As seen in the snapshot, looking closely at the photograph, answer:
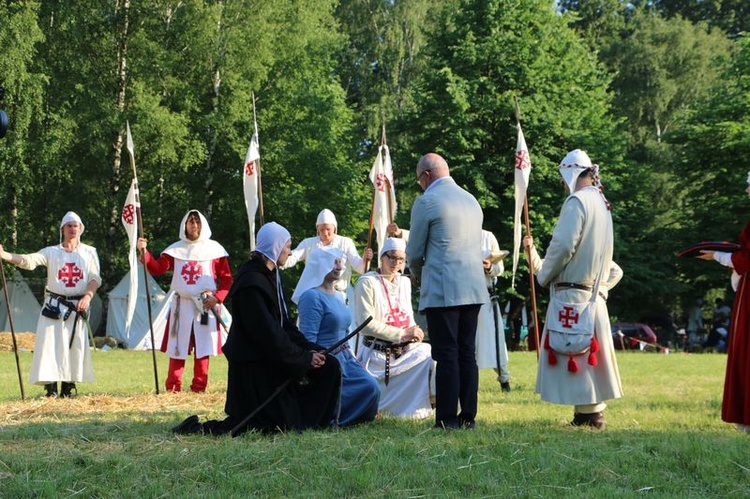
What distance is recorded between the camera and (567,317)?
274 inches

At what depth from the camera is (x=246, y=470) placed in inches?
213

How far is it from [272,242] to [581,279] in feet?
7.07

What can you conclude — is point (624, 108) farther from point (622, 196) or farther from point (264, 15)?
point (264, 15)

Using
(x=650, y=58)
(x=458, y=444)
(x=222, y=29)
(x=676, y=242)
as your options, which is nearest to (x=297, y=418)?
(x=458, y=444)

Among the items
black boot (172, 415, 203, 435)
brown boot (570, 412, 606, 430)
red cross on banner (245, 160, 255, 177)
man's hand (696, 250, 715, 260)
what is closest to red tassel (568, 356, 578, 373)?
brown boot (570, 412, 606, 430)

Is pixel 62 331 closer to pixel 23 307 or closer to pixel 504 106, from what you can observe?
pixel 504 106

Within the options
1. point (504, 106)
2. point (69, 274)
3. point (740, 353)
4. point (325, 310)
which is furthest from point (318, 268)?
point (504, 106)

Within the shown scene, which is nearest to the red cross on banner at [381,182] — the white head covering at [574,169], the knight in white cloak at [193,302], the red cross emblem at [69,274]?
the knight in white cloak at [193,302]

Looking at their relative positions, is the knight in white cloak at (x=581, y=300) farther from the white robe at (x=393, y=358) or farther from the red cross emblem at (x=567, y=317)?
the white robe at (x=393, y=358)

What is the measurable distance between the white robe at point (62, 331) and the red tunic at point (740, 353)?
633 cm

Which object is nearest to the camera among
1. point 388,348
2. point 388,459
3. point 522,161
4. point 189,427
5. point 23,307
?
point 388,459

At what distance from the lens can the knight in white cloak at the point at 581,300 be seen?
22.7 ft

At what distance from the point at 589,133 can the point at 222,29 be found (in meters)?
11.0

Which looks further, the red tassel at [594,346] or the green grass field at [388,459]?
the red tassel at [594,346]
